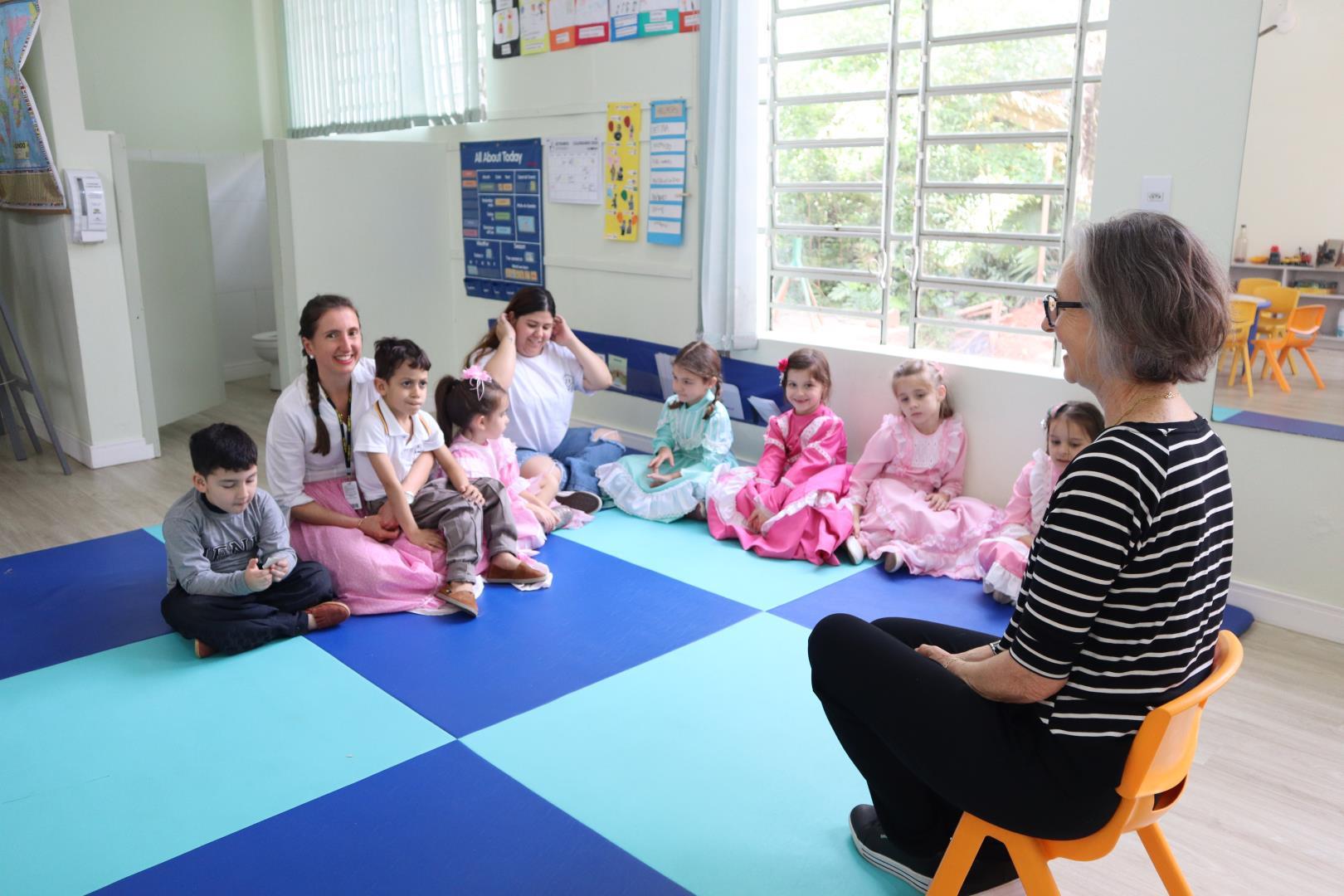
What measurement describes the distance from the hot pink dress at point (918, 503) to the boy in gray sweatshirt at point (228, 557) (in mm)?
2056

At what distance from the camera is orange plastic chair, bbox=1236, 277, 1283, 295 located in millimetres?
3148

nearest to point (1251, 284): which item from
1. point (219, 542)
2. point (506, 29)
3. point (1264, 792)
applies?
point (1264, 792)

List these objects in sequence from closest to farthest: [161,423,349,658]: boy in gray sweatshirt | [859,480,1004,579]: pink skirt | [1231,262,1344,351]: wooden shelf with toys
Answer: [161,423,349,658]: boy in gray sweatshirt, [1231,262,1344,351]: wooden shelf with toys, [859,480,1004,579]: pink skirt

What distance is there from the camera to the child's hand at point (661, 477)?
4.37m

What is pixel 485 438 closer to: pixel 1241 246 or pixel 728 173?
pixel 728 173

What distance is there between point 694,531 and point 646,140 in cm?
194

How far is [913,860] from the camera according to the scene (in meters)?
2.01

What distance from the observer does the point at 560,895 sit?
1.97 m

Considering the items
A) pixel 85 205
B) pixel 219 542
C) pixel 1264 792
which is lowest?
pixel 1264 792

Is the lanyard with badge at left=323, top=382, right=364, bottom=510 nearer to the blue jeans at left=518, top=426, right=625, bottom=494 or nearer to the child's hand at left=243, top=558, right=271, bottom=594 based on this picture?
the child's hand at left=243, top=558, right=271, bottom=594

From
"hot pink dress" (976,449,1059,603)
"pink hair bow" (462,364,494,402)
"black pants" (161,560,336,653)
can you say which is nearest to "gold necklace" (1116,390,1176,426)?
"hot pink dress" (976,449,1059,603)

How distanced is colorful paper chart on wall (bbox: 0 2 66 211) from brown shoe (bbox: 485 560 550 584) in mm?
2938

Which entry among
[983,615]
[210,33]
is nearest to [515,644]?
[983,615]

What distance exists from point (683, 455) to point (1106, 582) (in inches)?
122
